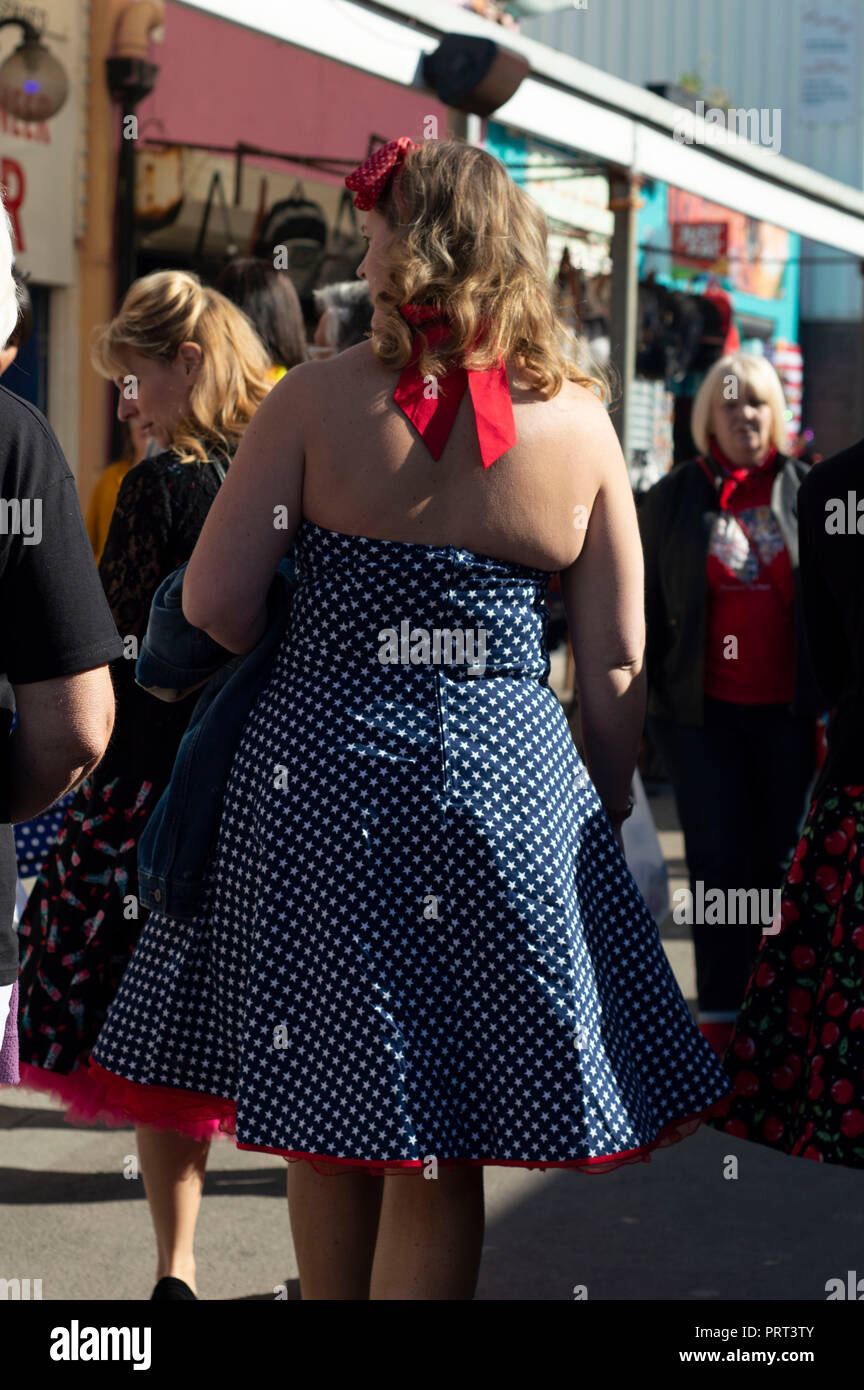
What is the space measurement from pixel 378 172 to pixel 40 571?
977 millimetres

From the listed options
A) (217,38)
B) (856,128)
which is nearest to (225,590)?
(217,38)

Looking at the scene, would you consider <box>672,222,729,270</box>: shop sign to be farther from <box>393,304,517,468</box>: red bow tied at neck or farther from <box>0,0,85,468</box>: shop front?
<box>393,304,517,468</box>: red bow tied at neck

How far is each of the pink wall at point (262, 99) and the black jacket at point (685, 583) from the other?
6.09 meters

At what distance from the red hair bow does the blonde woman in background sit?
874 millimetres

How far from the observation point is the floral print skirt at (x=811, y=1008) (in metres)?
2.84

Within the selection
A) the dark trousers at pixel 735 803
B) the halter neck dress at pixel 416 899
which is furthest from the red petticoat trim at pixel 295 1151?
the dark trousers at pixel 735 803

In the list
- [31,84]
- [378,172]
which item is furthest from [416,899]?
[31,84]

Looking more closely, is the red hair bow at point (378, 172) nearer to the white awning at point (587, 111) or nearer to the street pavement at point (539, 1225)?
the street pavement at point (539, 1225)

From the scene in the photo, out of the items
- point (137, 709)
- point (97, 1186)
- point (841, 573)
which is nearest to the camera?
point (841, 573)

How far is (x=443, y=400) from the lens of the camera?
2.48 m

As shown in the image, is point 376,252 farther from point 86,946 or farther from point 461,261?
point 86,946

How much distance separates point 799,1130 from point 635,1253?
840 mm

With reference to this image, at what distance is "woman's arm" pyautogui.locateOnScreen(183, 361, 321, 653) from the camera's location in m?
2.48
